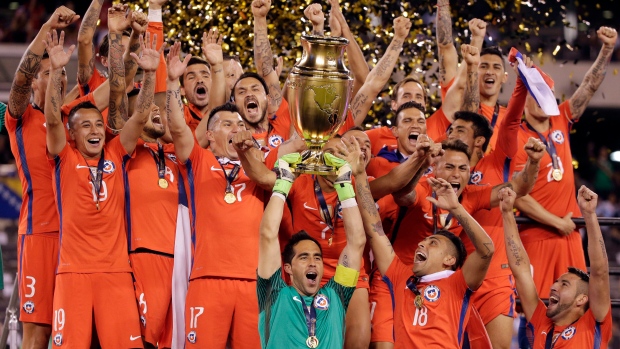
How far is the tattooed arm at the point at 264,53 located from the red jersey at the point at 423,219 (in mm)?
1164

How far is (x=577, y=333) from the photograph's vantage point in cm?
629

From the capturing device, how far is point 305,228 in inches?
244

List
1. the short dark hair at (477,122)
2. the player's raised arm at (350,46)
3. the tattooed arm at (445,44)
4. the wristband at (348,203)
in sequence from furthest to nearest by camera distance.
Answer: the tattooed arm at (445,44) < the player's raised arm at (350,46) < the short dark hair at (477,122) < the wristband at (348,203)

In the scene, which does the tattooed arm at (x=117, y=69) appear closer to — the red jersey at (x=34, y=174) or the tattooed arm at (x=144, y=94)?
the tattooed arm at (x=144, y=94)

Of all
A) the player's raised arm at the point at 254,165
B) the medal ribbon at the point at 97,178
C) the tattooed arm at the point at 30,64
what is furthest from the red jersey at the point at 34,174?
the player's raised arm at the point at 254,165

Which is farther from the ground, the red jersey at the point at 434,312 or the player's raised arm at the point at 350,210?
the player's raised arm at the point at 350,210

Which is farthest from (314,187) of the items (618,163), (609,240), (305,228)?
(618,163)

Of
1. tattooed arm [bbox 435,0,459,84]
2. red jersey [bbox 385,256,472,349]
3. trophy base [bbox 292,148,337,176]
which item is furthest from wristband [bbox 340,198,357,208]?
tattooed arm [bbox 435,0,459,84]

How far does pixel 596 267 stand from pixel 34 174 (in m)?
3.26

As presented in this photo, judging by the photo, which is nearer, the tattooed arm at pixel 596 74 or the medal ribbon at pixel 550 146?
the medal ribbon at pixel 550 146

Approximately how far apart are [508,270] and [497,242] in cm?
18

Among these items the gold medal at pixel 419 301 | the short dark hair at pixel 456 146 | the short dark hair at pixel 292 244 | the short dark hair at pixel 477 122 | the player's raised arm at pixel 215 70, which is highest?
the player's raised arm at pixel 215 70

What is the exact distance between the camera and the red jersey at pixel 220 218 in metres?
6.08

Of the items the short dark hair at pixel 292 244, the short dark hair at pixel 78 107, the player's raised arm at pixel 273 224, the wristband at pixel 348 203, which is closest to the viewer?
the player's raised arm at pixel 273 224
